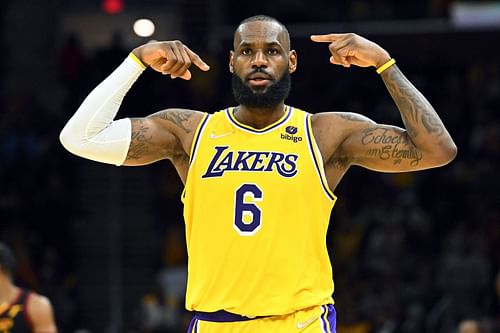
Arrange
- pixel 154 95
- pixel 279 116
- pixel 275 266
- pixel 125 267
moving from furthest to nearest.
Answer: pixel 154 95, pixel 125 267, pixel 279 116, pixel 275 266

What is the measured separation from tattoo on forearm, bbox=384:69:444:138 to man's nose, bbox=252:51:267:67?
0.67 m

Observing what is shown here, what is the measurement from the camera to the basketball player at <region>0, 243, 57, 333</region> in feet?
25.8

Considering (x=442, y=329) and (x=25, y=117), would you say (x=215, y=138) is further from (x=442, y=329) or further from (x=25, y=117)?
(x=25, y=117)

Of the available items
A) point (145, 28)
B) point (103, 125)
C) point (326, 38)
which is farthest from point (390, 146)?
point (145, 28)

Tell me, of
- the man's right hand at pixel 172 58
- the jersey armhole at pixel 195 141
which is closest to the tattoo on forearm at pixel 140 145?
the jersey armhole at pixel 195 141

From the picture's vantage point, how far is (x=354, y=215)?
55.3 ft

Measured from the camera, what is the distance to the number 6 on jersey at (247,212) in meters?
5.14

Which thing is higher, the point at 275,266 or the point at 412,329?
the point at 275,266

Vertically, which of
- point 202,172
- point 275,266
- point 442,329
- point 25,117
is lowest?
point 442,329

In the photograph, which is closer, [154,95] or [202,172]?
[202,172]

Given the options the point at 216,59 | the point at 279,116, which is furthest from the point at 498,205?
the point at 279,116

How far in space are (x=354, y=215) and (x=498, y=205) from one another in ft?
7.64

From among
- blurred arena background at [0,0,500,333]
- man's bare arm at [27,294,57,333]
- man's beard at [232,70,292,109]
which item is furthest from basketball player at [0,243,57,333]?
blurred arena background at [0,0,500,333]

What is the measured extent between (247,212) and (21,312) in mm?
3405
